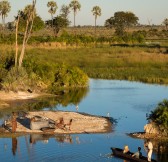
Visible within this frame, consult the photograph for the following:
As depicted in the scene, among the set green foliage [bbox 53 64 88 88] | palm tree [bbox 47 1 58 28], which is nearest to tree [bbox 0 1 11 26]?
palm tree [bbox 47 1 58 28]

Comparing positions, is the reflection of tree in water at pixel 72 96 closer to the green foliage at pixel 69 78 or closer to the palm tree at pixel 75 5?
the green foliage at pixel 69 78

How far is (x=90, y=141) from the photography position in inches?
1126

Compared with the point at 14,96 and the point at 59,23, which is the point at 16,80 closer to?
the point at 14,96

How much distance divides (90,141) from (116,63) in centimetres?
4370

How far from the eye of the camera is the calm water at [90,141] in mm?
25281

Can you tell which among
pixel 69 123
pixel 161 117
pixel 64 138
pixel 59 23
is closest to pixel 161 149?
pixel 161 117

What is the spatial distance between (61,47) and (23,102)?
4843 centimetres

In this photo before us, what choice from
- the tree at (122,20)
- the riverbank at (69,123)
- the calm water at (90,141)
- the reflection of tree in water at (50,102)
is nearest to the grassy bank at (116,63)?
the reflection of tree in water at (50,102)

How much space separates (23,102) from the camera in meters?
43.4

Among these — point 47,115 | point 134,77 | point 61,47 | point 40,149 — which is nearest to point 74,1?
point 61,47

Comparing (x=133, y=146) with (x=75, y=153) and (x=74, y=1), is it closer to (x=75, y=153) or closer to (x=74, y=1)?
(x=75, y=153)

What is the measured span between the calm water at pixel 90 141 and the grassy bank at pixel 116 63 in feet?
53.2

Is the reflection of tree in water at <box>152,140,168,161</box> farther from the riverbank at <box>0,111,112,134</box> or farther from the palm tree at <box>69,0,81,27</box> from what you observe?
the palm tree at <box>69,0,81,27</box>

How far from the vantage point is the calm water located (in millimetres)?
25281
